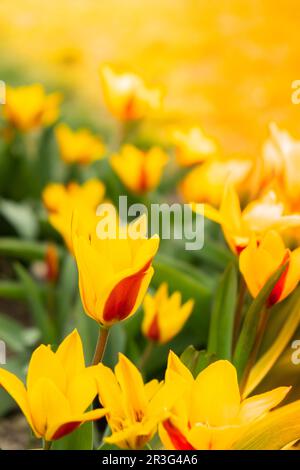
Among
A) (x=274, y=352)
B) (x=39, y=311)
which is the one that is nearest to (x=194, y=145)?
(x=39, y=311)

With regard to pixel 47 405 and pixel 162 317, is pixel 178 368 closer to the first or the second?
pixel 47 405

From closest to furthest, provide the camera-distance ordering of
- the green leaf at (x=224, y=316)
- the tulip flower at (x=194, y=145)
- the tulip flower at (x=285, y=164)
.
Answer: the green leaf at (x=224, y=316) → the tulip flower at (x=285, y=164) → the tulip flower at (x=194, y=145)

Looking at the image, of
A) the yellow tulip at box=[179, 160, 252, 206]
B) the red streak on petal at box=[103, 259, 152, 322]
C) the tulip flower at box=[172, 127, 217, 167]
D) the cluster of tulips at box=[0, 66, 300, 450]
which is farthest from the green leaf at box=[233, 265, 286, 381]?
the tulip flower at box=[172, 127, 217, 167]

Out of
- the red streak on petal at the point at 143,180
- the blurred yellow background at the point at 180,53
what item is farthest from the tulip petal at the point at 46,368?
the blurred yellow background at the point at 180,53

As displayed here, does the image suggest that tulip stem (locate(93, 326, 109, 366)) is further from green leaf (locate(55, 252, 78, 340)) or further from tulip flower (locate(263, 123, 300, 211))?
green leaf (locate(55, 252, 78, 340))

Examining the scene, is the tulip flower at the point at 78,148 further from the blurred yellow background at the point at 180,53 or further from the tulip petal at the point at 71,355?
the tulip petal at the point at 71,355
